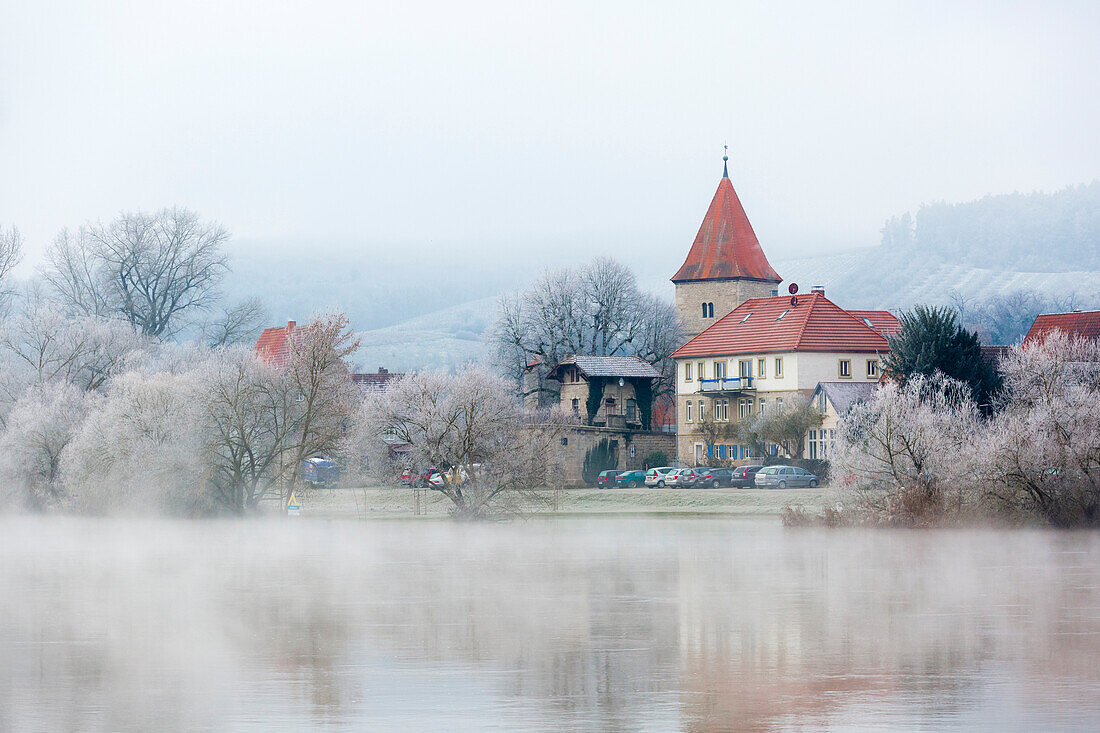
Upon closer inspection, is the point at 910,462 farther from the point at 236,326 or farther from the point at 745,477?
the point at 236,326

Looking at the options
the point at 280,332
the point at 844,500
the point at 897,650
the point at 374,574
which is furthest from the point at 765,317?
the point at 897,650

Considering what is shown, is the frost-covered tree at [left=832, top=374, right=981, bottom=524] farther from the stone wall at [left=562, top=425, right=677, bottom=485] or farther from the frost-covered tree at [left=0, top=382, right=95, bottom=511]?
the stone wall at [left=562, top=425, right=677, bottom=485]

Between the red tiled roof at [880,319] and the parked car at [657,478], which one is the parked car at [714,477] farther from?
the red tiled roof at [880,319]

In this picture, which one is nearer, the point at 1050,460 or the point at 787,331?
the point at 1050,460

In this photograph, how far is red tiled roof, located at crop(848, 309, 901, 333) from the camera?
9131cm

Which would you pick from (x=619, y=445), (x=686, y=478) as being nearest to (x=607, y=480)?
(x=686, y=478)

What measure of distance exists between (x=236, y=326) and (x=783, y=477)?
33430 millimetres

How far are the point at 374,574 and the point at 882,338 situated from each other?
204 feet

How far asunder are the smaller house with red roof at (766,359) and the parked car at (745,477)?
1003 cm

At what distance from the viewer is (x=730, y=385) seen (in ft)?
294

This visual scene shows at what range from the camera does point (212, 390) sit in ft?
176

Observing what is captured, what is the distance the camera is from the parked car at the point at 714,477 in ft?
239

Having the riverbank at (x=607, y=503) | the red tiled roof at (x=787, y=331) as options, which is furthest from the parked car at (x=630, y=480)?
the red tiled roof at (x=787, y=331)

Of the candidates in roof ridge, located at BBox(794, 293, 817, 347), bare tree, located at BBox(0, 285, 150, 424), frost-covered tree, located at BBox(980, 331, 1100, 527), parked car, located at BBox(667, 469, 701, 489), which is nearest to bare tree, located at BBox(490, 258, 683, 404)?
roof ridge, located at BBox(794, 293, 817, 347)
